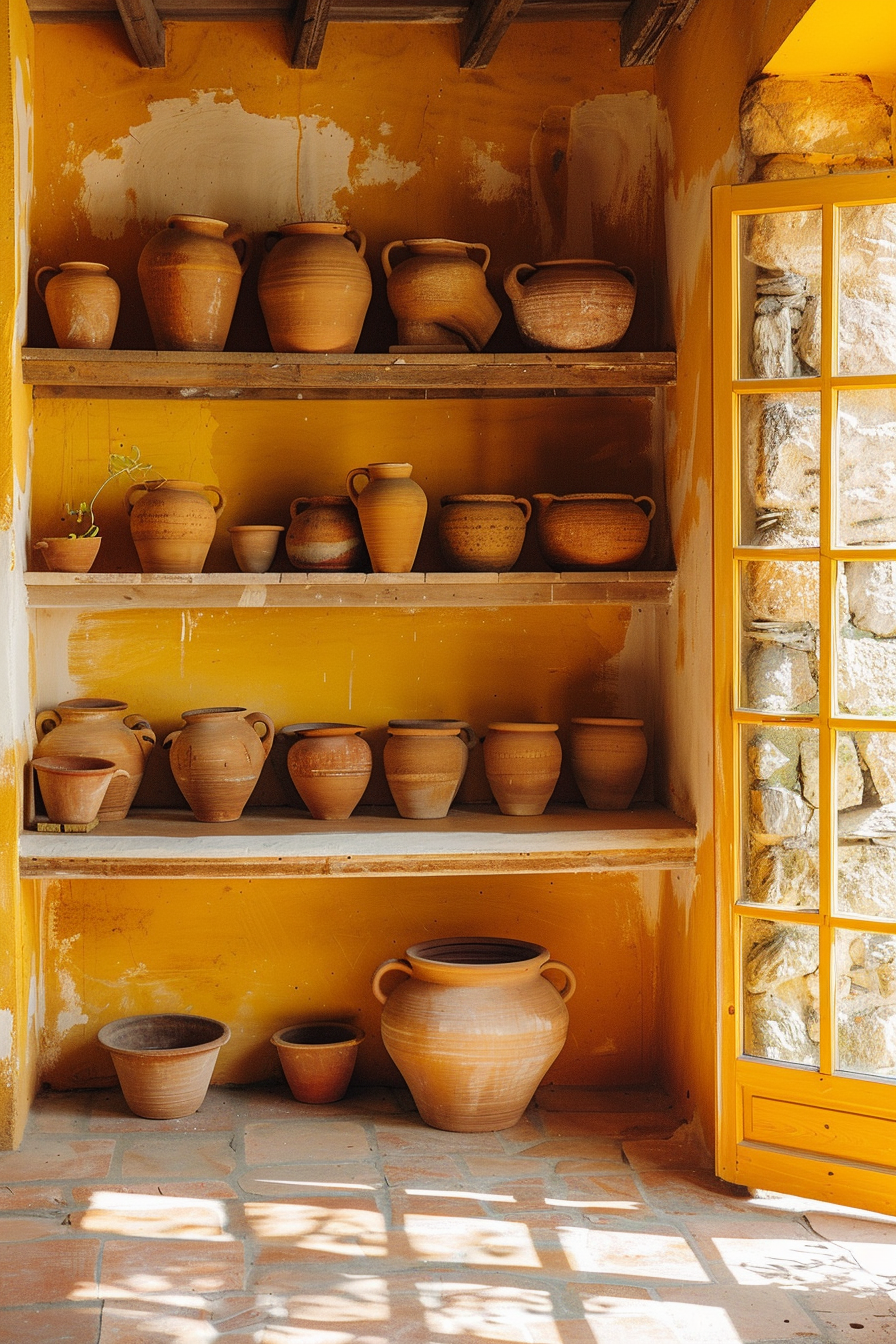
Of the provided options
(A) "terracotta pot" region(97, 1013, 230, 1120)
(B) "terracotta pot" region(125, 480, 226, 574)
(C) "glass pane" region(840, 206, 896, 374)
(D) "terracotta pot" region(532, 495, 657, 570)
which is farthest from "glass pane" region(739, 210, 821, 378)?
(A) "terracotta pot" region(97, 1013, 230, 1120)

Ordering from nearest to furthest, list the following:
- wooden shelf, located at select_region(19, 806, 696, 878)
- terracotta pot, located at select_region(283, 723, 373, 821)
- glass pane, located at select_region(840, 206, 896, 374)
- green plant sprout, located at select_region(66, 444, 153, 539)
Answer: glass pane, located at select_region(840, 206, 896, 374)
wooden shelf, located at select_region(19, 806, 696, 878)
terracotta pot, located at select_region(283, 723, 373, 821)
green plant sprout, located at select_region(66, 444, 153, 539)

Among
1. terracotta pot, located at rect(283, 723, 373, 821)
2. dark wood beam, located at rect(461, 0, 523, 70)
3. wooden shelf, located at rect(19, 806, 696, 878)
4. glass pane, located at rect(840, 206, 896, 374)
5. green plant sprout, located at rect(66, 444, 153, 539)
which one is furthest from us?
green plant sprout, located at rect(66, 444, 153, 539)

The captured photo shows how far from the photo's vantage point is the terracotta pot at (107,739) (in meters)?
3.09

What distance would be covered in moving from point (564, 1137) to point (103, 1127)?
3.69 feet

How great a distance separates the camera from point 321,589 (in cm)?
308

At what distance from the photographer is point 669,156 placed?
3.24m

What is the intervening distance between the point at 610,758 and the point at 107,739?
128 cm

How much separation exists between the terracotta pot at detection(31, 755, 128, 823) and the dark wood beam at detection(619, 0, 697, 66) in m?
2.27

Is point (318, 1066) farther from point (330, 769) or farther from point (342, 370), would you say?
point (342, 370)

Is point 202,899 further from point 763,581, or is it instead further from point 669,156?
point 669,156

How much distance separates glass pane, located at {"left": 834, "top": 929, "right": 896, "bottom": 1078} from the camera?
8.44 feet

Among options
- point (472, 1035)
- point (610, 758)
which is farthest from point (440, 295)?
point (472, 1035)

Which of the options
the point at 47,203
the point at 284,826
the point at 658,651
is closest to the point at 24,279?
the point at 47,203

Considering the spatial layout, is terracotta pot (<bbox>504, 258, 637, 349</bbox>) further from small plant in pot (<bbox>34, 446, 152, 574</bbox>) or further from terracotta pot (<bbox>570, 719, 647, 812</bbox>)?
small plant in pot (<bbox>34, 446, 152, 574</bbox>)
